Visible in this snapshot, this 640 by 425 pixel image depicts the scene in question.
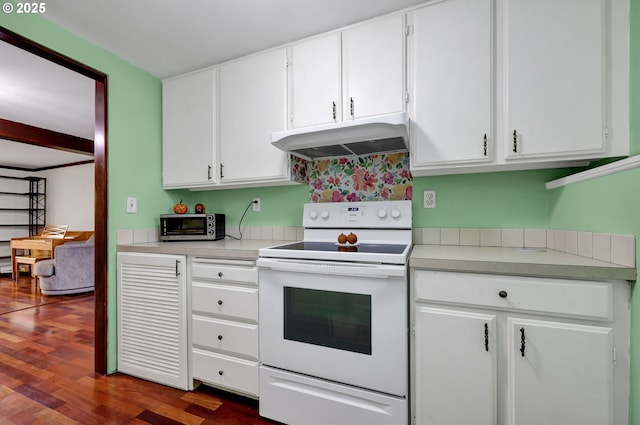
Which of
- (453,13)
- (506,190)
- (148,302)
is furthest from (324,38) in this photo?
(148,302)

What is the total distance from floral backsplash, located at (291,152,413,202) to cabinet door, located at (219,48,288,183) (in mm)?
217

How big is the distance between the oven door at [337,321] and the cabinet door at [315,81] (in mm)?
936

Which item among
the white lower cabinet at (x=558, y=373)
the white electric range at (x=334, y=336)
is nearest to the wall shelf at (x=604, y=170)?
the white lower cabinet at (x=558, y=373)

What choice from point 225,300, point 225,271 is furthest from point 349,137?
point 225,300

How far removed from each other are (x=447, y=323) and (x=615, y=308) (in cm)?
57

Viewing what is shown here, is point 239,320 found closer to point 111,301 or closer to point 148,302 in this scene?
point 148,302

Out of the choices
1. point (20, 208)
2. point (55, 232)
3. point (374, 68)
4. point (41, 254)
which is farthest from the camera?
point (20, 208)

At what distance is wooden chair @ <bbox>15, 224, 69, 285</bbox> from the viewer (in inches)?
189

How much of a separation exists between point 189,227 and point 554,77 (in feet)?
7.92

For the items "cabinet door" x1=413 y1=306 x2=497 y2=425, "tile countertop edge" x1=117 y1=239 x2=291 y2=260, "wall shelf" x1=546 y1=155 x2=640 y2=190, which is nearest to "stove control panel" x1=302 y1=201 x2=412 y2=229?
"tile countertop edge" x1=117 y1=239 x2=291 y2=260

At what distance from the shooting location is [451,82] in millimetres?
1571

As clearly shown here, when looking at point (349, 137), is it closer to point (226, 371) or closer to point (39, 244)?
point (226, 371)

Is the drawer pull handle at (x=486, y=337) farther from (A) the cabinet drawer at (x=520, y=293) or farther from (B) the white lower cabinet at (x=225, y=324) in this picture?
(B) the white lower cabinet at (x=225, y=324)

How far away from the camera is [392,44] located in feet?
5.50
